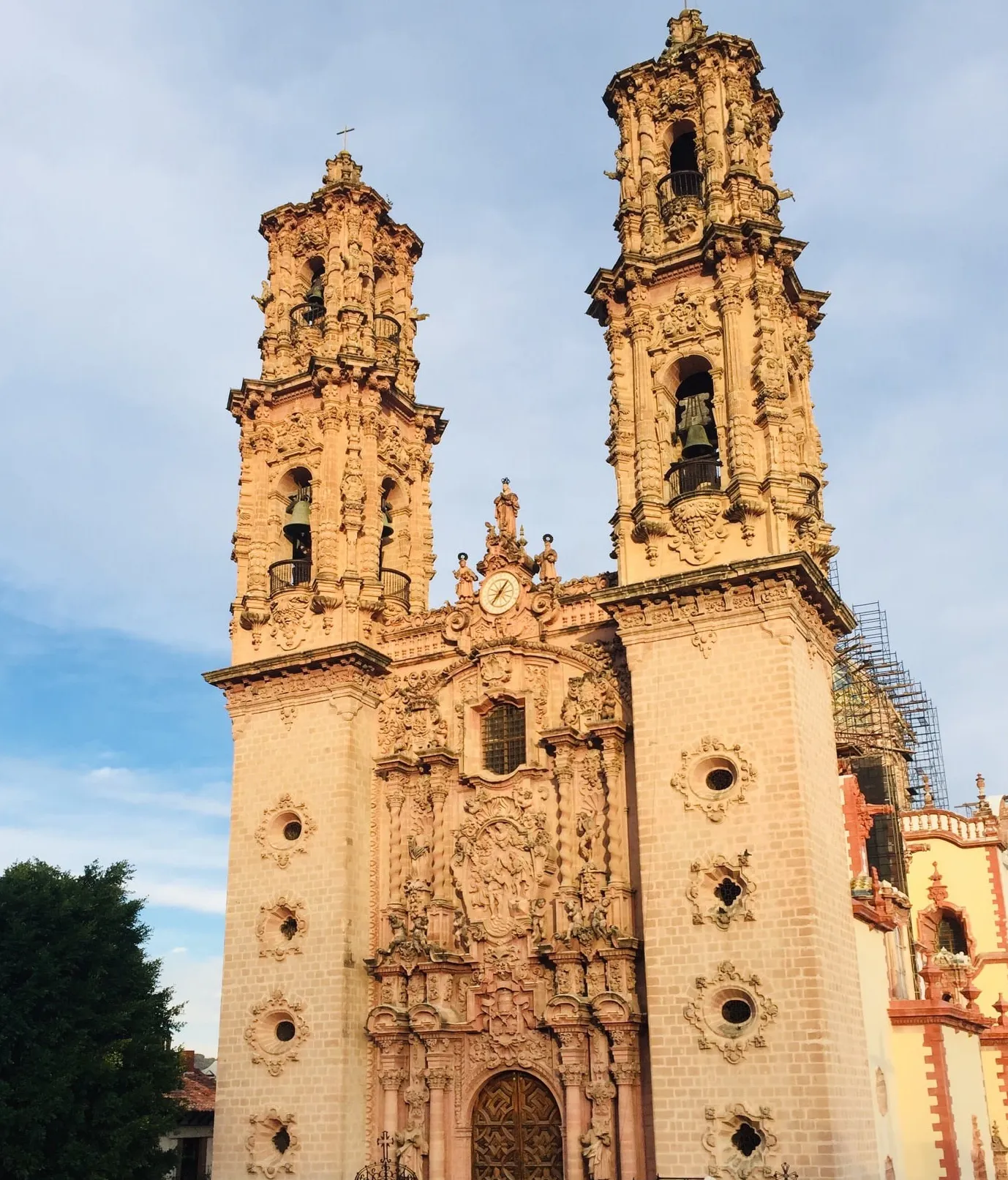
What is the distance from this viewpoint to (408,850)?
2869cm

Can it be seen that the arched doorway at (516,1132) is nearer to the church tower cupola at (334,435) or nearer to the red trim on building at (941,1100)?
the red trim on building at (941,1100)

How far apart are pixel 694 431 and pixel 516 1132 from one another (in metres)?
14.9

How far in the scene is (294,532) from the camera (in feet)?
111

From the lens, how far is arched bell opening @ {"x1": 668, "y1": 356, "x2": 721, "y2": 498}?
28.0 meters

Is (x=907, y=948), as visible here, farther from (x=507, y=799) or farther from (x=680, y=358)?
(x=680, y=358)

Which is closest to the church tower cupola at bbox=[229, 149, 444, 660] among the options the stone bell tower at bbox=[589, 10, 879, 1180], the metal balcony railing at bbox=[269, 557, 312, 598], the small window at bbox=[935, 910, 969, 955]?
the metal balcony railing at bbox=[269, 557, 312, 598]

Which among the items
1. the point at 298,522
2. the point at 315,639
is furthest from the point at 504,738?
the point at 298,522

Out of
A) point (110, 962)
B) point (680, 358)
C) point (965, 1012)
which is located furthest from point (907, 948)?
point (110, 962)

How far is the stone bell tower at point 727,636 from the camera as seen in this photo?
22.8 meters

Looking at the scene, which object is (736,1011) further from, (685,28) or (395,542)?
(685,28)

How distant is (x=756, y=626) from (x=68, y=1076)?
1557 cm

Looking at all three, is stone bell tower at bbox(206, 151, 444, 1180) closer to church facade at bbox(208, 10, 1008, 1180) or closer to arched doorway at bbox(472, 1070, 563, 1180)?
church facade at bbox(208, 10, 1008, 1180)

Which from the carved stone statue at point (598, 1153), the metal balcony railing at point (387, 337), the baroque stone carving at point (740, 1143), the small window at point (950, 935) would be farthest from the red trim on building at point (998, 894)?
the metal balcony railing at point (387, 337)

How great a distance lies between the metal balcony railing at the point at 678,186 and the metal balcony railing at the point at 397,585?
11.2 m
